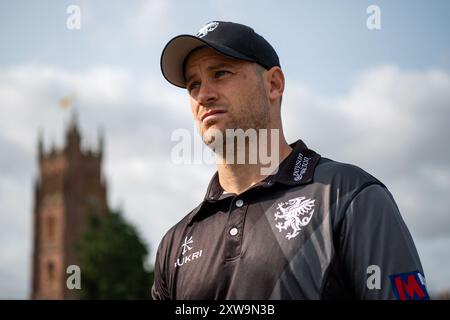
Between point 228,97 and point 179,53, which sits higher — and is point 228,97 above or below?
below

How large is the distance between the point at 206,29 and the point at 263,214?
117 cm

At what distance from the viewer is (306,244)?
11.1 ft

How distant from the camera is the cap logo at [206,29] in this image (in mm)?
3947

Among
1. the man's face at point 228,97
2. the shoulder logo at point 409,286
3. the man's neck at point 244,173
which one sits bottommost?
the shoulder logo at point 409,286

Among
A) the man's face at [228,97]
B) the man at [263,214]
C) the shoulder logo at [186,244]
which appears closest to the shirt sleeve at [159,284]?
the man at [263,214]

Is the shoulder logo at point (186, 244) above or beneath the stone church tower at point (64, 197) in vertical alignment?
above

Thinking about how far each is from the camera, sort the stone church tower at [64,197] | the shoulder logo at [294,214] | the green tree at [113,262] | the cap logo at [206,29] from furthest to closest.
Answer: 1. the stone church tower at [64,197]
2. the green tree at [113,262]
3. the cap logo at [206,29]
4. the shoulder logo at [294,214]

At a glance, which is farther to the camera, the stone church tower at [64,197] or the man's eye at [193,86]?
the stone church tower at [64,197]

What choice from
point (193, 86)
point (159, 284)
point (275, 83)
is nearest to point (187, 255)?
point (159, 284)

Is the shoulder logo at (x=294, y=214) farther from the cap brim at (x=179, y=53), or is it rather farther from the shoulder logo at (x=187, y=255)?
the cap brim at (x=179, y=53)

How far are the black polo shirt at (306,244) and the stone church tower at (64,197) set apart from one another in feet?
319

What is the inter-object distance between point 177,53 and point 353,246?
1586mm

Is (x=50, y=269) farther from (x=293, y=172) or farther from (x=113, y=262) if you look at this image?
(x=293, y=172)
